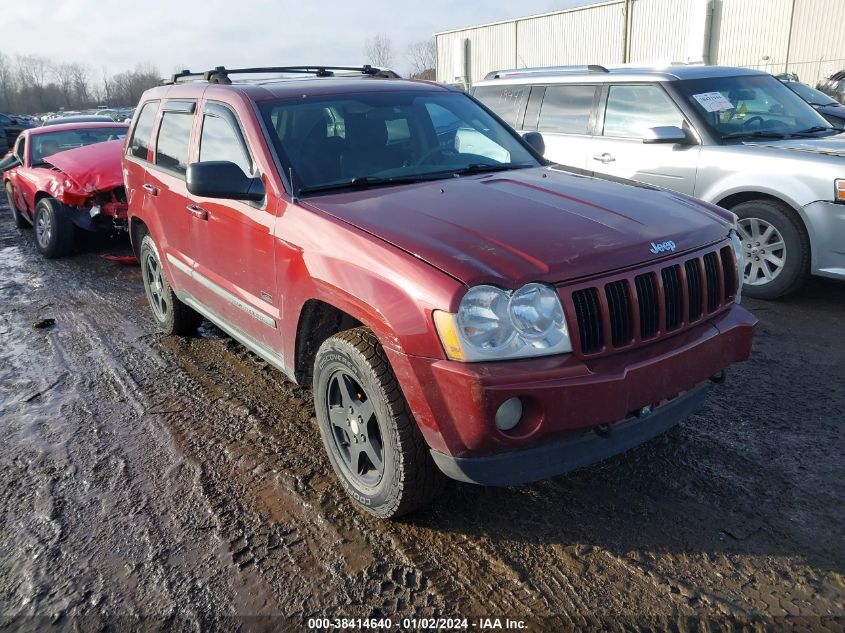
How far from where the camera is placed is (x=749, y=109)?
634cm

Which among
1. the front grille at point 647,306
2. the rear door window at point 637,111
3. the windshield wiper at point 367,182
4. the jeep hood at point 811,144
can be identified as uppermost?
the rear door window at point 637,111

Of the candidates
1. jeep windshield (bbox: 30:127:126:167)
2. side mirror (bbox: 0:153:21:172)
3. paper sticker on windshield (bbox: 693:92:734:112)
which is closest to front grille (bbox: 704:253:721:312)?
paper sticker on windshield (bbox: 693:92:734:112)

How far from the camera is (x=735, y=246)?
10.6 feet

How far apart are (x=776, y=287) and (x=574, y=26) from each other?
3173 cm

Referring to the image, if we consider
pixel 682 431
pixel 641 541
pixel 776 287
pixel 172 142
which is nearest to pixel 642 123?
pixel 776 287

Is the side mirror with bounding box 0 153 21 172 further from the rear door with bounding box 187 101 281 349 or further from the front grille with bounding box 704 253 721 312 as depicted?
the front grille with bounding box 704 253 721 312

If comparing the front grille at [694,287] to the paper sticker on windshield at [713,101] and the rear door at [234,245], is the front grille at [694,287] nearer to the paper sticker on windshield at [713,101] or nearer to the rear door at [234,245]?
the rear door at [234,245]

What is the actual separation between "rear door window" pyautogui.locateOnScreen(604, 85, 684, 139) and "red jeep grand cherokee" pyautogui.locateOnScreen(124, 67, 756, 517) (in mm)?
2601

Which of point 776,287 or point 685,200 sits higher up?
point 685,200

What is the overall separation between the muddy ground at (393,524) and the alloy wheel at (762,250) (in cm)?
129

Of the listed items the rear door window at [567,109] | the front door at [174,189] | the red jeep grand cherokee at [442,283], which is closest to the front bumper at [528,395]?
the red jeep grand cherokee at [442,283]

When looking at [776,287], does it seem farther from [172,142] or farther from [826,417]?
[172,142]

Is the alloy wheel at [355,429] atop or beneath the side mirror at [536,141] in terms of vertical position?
beneath

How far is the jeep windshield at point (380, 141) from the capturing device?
3.60 meters
